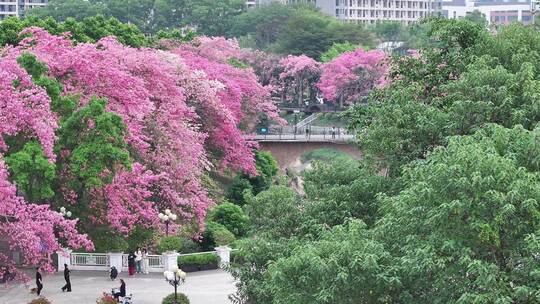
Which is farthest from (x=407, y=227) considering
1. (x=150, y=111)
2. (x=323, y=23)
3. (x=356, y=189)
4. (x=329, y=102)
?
(x=323, y=23)

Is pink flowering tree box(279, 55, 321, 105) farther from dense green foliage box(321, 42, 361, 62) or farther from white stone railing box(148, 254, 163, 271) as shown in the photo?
white stone railing box(148, 254, 163, 271)

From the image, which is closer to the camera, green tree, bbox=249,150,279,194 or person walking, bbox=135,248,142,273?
person walking, bbox=135,248,142,273

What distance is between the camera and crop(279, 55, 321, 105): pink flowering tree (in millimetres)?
113625

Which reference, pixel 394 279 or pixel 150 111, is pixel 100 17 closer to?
pixel 150 111

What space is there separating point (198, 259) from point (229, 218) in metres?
7.41

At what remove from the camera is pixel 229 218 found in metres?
55.8

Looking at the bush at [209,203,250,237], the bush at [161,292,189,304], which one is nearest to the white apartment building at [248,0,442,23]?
the bush at [209,203,250,237]

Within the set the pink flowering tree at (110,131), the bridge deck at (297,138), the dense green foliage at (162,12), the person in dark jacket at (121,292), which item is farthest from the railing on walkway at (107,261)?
the dense green foliage at (162,12)

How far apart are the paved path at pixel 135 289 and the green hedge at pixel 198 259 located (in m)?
0.67

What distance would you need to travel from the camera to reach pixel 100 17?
80.8 m

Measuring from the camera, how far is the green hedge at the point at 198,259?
4819 cm

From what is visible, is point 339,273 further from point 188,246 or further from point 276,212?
point 188,246

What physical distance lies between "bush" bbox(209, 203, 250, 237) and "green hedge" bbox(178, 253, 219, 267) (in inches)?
236

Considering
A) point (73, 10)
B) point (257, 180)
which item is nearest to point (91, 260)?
point (257, 180)
